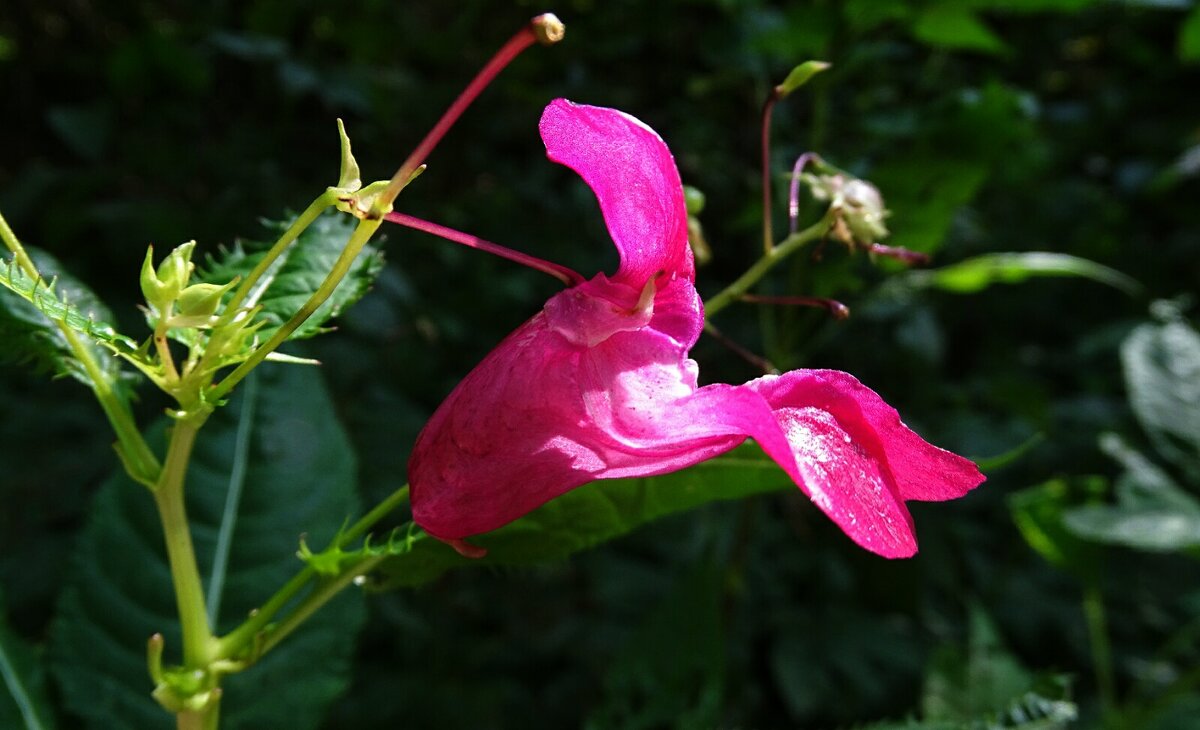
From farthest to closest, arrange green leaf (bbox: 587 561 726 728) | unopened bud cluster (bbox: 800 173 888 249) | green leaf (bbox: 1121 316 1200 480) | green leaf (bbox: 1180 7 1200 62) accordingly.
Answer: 1. green leaf (bbox: 1180 7 1200 62)
2. green leaf (bbox: 1121 316 1200 480)
3. green leaf (bbox: 587 561 726 728)
4. unopened bud cluster (bbox: 800 173 888 249)

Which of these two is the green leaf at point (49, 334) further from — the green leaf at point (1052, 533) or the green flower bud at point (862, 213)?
the green leaf at point (1052, 533)

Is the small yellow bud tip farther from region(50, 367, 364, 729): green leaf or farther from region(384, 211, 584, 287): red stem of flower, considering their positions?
region(50, 367, 364, 729): green leaf

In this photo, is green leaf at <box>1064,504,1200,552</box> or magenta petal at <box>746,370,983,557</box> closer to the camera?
magenta petal at <box>746,370,983,557</box>

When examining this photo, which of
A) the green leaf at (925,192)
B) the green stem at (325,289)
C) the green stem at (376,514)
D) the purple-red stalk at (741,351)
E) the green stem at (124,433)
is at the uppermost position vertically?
the green stem at (325,289)

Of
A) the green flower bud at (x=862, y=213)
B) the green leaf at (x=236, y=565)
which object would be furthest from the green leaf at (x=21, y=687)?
the green flower bud at (x=862, y=213)

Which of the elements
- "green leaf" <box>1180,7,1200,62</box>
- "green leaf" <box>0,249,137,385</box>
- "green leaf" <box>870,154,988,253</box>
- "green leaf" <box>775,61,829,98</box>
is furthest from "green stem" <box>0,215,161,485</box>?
"green leaf" <box>1180,7,1200,62</box>
